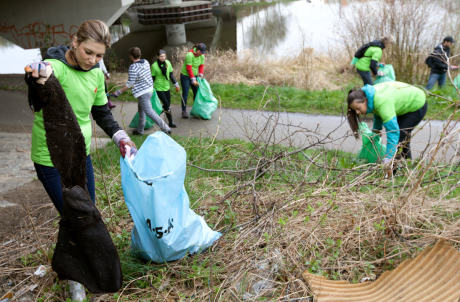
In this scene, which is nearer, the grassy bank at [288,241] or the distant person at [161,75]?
the grassy bank at [288,241]

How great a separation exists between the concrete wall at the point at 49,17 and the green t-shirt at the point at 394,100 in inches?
427

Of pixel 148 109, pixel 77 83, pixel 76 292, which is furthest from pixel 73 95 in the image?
pixel 148 109

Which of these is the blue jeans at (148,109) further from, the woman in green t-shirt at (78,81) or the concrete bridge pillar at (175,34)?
the concrete bridge pillar at (175,34)

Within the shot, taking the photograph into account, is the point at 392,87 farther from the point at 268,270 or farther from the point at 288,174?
the point at 268,270

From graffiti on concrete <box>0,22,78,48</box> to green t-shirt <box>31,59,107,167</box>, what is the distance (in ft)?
41.5

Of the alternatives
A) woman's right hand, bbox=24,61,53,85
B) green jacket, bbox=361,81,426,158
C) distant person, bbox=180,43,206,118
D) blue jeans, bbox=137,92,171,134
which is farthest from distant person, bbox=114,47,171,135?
woman's right hand, bbox=24,61,53,85

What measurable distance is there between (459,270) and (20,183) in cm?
433

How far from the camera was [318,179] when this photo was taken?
333 cm

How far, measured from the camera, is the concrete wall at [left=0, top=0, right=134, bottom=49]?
13.0 m

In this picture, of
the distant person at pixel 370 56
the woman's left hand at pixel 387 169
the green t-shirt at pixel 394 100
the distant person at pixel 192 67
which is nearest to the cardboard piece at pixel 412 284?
the woman's left hand at pixel 387 169

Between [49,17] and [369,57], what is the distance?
11.6 m

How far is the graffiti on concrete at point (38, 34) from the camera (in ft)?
45.5

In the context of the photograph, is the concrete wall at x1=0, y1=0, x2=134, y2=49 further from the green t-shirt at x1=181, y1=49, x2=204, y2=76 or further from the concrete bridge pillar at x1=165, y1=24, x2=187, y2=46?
the green t-shirt at x1=181, y1=49, x2=204, y2=76

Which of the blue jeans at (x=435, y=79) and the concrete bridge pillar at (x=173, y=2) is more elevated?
the concrete bridge pillar at (x=173, y=2)
